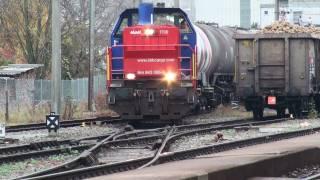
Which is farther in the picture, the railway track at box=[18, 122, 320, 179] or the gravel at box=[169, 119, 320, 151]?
the gravel at box=[169, 119, 320, 151]

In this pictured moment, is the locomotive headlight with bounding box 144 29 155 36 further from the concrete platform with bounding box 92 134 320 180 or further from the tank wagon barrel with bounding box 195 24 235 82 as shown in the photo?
the concrete platform with bounding box 92 134 320 180

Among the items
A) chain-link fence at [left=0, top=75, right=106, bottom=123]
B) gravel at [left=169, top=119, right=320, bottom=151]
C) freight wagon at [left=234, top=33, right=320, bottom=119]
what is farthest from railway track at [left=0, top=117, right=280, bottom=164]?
chain-link fence at [left=0, top=75, right=106, bottom=123]

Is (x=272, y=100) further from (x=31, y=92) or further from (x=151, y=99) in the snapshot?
(x=31, y=92)

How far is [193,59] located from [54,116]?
16.4ft

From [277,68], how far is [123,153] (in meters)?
12.4

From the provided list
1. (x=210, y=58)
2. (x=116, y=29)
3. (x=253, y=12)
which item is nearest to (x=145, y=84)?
(x=116, y=29)

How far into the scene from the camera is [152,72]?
888 inches

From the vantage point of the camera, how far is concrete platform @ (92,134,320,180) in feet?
31.0

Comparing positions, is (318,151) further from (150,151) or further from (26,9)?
(26,9)

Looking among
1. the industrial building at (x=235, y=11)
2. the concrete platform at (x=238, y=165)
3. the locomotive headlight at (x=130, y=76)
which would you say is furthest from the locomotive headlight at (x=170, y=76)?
the industrial building at (x=235, y=11)

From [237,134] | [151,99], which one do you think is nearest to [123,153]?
[237,134]

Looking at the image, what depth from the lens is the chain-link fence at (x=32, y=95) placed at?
99.1ft

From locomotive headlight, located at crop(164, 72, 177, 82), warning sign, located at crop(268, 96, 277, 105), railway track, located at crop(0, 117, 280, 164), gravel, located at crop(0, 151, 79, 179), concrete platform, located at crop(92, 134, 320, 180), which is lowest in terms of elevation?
gravel, located at crop(0, 151, 79, 179)

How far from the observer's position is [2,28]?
46.4 m
